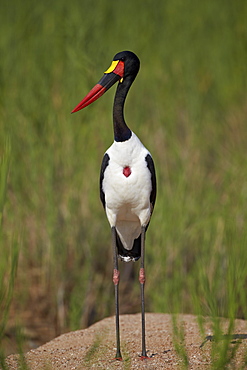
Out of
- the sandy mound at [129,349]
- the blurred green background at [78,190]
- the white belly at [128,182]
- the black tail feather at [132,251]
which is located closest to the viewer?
the sandy mound at [129,349]

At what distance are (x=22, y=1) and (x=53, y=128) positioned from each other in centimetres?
184

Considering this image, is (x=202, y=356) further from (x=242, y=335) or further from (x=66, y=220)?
(x=66, y=220)

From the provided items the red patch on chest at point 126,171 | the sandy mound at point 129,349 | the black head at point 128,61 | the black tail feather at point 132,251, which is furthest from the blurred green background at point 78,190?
the black head at point 128,61

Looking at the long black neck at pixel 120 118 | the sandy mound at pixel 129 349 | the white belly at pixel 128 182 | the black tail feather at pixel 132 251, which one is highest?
the long black neck at pixel 120 118

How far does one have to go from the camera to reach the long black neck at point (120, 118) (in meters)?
3.55

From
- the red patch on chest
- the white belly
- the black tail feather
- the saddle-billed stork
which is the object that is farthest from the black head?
the black tail feather

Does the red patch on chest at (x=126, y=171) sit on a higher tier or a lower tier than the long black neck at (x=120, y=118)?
lower

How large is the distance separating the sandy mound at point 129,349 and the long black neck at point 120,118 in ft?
3.76

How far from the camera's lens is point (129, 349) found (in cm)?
382

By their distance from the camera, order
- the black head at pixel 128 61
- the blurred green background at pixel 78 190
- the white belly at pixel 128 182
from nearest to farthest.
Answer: the white belly at pixel 128 182 < the black head at pixel 128 61 < the blurred green background at pixel 78 190

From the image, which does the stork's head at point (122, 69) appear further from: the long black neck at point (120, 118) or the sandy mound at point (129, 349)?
the sandy mound at point (129, 349)

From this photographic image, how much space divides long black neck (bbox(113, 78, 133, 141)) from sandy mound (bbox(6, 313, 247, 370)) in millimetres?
1147

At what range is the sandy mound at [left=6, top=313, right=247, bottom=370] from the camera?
334 cm

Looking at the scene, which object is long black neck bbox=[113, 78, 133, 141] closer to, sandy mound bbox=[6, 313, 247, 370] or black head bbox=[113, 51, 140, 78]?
black head bbox=[113, 51, 140, 78]
